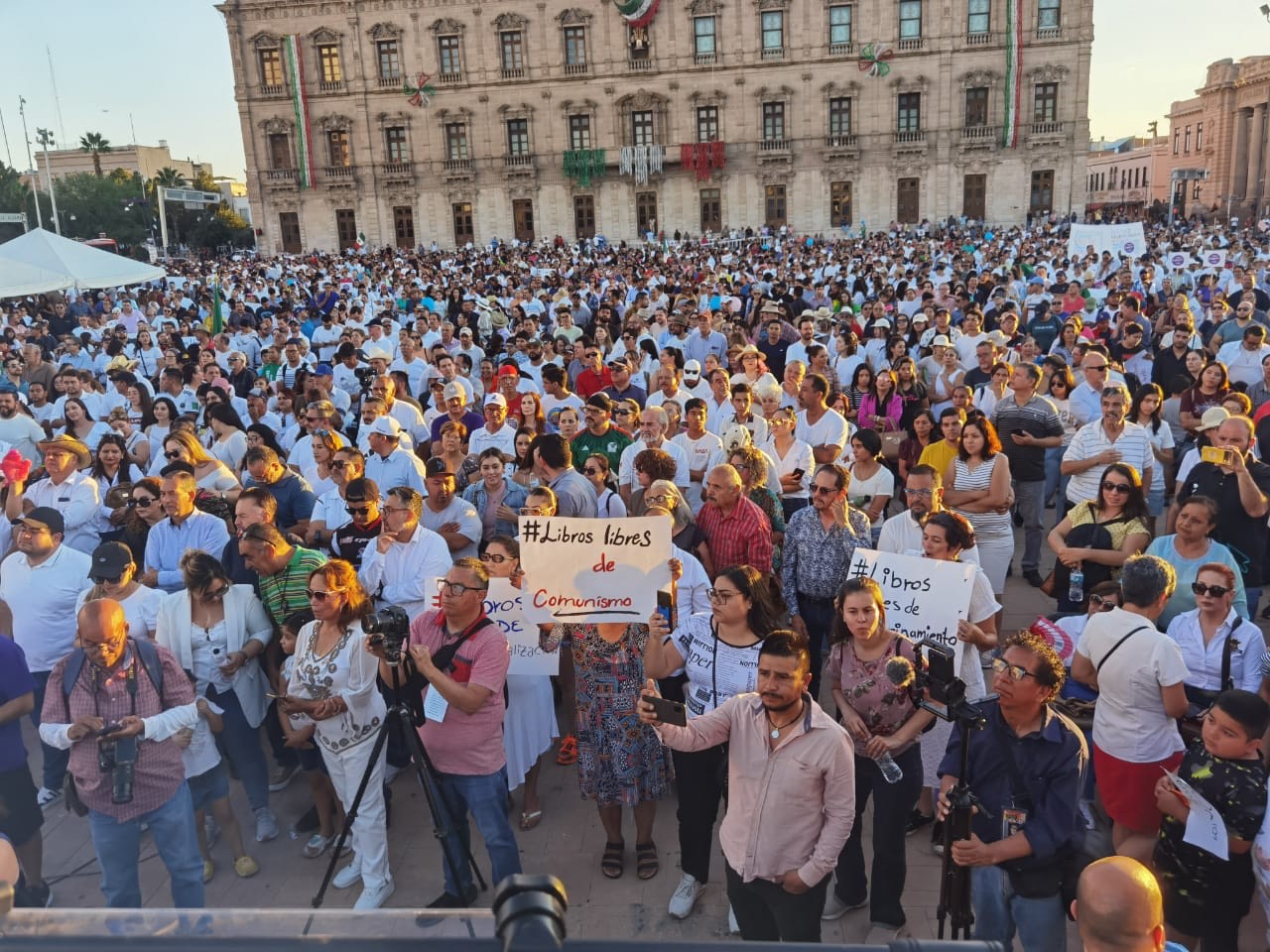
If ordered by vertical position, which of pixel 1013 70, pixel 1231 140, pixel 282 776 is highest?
pixel 1013 70

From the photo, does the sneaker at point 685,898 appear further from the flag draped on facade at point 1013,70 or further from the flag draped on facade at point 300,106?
the flag draped on facade at point 300,106

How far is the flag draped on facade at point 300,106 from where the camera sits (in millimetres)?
45406

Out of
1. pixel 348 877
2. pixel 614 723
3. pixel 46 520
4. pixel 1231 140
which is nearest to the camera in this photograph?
pixel 614 723

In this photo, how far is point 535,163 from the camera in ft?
153

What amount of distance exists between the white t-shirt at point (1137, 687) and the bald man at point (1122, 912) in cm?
189

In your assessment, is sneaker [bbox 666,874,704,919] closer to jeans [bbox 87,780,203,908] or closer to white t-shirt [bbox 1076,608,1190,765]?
white t-shirt [bbox 1076,608,1190,765]

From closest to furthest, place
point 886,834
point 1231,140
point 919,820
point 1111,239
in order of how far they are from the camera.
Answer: point 886,834 → point 919,820 → point 1111,239 → point 1231,140

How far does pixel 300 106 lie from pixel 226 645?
159 feet

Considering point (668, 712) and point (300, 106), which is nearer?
point (668, 712)

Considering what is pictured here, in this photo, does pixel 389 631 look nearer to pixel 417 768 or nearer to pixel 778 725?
pixel 417 768

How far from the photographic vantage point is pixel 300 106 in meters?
46.0

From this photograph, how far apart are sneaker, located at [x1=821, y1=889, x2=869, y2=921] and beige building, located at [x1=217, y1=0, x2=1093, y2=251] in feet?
149

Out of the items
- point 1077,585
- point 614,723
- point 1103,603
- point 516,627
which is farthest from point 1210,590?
point 516,627

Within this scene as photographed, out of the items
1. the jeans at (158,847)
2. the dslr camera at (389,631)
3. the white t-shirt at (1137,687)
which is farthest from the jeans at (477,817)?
the white t-shirt at (1137,687)
